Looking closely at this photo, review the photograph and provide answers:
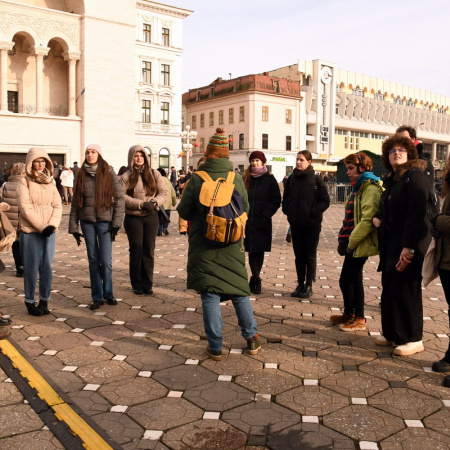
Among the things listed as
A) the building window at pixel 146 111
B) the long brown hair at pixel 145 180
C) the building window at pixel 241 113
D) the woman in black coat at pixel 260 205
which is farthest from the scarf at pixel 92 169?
the building window at pixel 241 113

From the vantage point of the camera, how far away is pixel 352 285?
5543mm

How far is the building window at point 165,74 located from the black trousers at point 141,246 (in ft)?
145

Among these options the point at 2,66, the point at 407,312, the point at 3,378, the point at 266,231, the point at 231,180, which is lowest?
the point at 3,378

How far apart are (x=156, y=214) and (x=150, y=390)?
3.46 metres

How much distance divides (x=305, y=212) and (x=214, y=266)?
8.64 feet

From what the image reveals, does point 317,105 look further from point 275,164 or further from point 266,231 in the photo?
point 266,231

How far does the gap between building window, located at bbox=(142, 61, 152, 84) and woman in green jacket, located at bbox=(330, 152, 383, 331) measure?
45.1m

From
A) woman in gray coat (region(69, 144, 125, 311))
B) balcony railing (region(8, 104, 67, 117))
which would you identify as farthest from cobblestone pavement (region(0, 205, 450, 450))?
balcony railing (region(8, 104, 67, 117))

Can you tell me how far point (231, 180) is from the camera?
4.59 meters

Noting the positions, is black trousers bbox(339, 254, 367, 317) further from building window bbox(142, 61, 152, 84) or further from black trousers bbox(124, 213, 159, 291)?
building window bbox(142, 61, 152, 84)

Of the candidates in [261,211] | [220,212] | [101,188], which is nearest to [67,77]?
[101,188]

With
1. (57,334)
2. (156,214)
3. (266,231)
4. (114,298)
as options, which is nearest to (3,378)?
(57,334)

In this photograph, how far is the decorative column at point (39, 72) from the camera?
35.5 metres

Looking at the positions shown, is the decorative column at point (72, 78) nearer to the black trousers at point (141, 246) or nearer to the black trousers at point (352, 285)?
the black trousers at point (141, 246)
